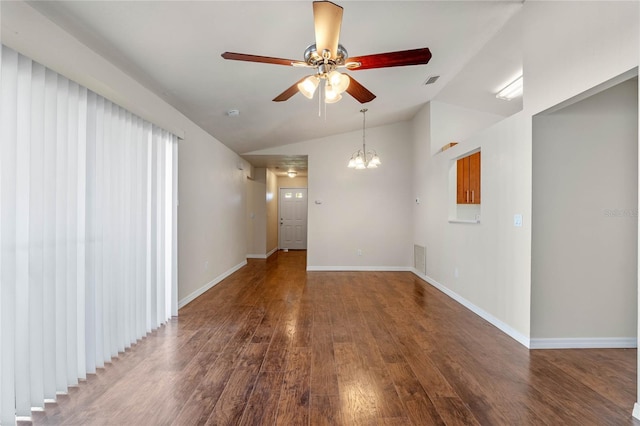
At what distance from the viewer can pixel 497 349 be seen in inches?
103

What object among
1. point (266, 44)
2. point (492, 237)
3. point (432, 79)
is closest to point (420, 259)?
point (492, 237)

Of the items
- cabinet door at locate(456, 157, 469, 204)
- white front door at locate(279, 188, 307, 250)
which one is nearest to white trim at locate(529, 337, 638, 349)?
cabinet door at locate(456, 157, 469, 204)

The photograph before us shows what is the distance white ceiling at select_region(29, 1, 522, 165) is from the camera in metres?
1.97

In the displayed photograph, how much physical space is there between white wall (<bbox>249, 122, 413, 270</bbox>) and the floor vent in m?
0.28

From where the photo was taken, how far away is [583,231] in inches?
104

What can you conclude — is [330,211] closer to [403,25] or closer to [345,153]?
[345,153]

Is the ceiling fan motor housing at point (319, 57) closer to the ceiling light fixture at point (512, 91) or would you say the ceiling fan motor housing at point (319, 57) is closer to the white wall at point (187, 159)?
the white wall at point (187, 159)

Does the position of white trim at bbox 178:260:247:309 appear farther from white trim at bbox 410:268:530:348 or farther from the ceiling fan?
white trim at bbox 410:268:530:348

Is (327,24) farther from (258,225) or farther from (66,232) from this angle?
(258,225)

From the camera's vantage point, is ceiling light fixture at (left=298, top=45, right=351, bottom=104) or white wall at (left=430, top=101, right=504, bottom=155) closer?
ceiling light fixture at (left=298, top=45, right=351, bottom=104)

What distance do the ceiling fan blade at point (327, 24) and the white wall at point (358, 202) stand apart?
4359 millimetres

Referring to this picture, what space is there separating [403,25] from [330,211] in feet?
13.2

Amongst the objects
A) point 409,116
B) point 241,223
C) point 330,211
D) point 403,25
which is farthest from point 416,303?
point 241,223

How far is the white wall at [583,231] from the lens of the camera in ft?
8.57
